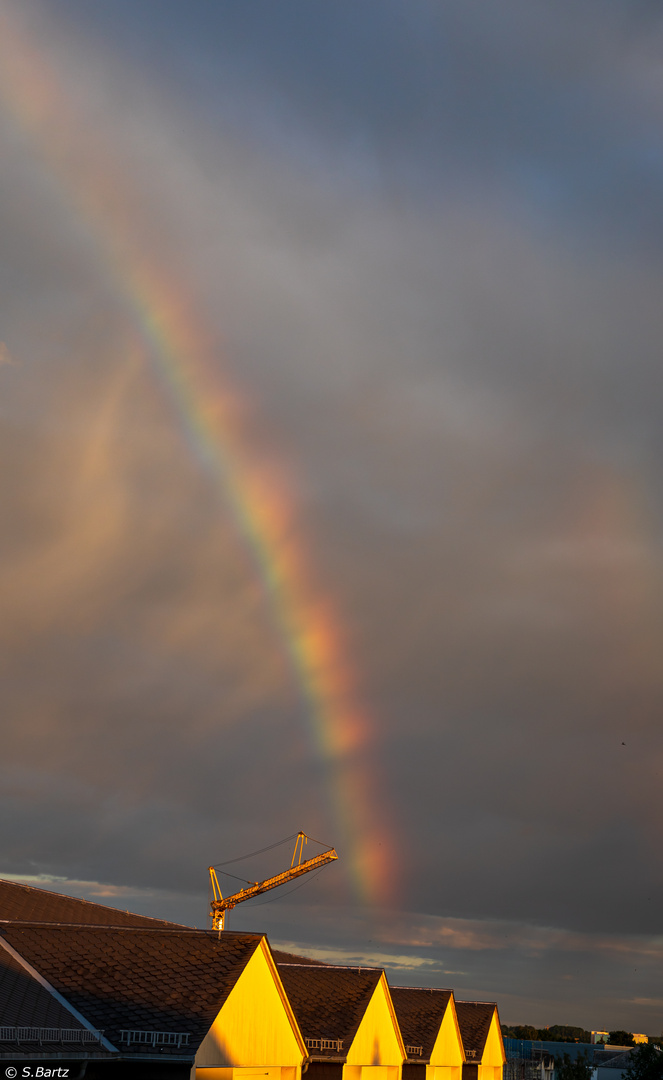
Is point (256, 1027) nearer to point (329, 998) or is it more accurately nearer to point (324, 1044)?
point (324, 1044)

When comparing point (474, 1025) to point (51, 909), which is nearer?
point (51, 909)

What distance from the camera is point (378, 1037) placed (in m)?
76.3

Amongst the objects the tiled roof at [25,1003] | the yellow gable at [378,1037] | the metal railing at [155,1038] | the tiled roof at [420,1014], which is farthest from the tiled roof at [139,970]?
the tiled roof at [420,1014]

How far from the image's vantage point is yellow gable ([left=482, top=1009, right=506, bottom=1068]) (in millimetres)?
113375

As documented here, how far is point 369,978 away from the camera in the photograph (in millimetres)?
78812

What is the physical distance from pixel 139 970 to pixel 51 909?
66.4 feet

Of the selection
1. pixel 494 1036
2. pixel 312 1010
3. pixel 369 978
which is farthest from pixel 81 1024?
pixel 494 1036

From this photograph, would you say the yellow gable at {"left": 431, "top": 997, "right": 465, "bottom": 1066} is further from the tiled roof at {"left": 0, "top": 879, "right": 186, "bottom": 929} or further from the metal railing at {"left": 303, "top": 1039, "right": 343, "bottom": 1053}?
the tiled roof at {"left": 0, "top": 879, "right": 186, "bottom": 929}

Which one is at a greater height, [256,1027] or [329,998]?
[329,998]

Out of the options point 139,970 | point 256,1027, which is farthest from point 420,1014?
point 139,970

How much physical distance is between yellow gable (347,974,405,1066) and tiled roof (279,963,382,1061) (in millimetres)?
666

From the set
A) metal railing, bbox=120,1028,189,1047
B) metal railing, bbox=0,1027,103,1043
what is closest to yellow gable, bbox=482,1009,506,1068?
metal railing, bbox=120,1028,189,1047

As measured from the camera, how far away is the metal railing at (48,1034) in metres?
40.1

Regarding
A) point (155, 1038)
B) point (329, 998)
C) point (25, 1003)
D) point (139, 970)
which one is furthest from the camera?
point (329, 998)
